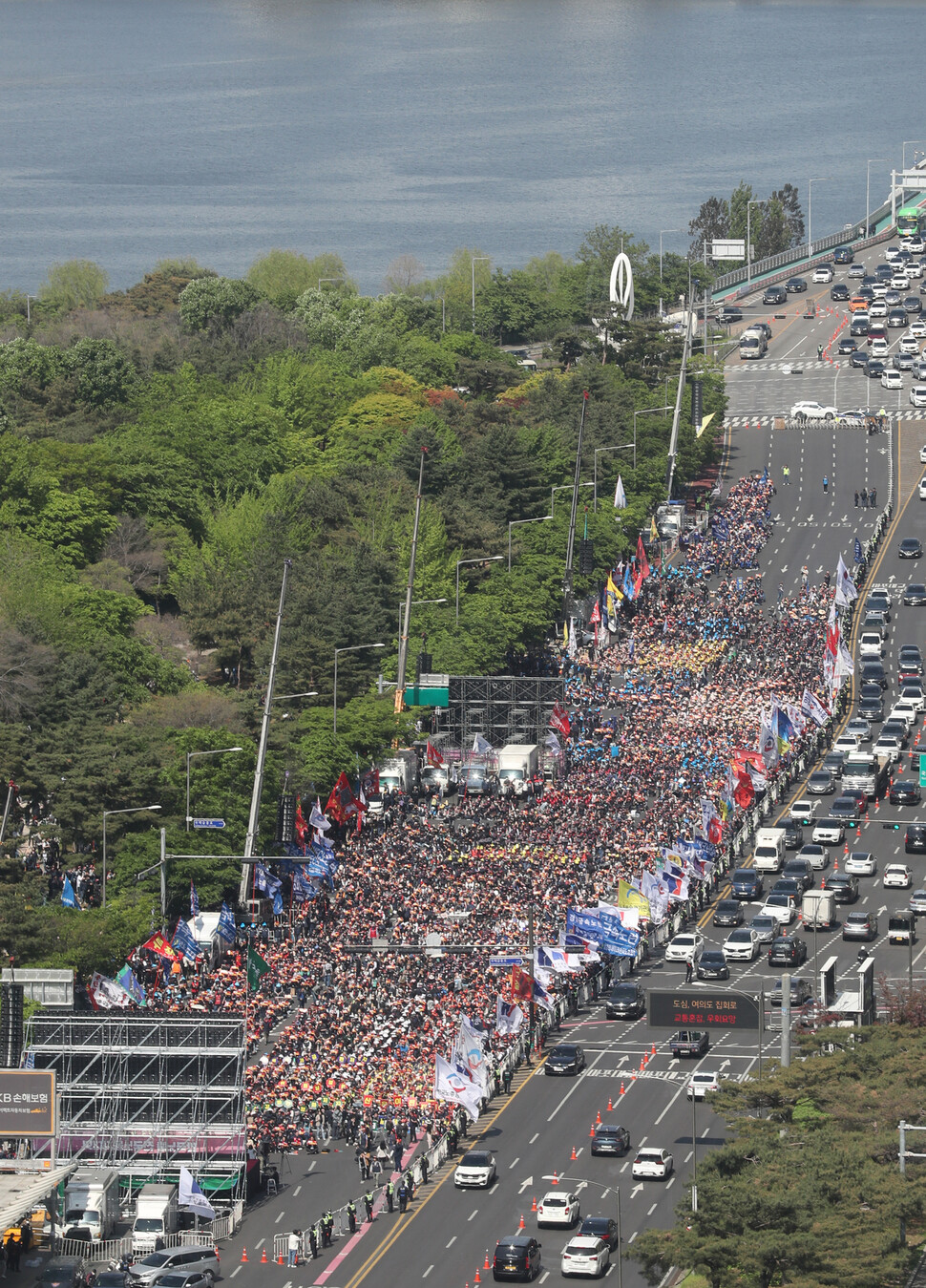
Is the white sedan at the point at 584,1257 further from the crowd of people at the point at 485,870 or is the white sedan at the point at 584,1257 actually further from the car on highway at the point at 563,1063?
the car on highway at the point at 563,1063

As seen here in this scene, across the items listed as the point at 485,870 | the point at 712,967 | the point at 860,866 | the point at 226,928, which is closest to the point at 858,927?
the point at 860,866

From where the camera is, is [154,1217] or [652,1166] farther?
[652,1166]

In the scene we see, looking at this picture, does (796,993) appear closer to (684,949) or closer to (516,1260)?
(684,949)

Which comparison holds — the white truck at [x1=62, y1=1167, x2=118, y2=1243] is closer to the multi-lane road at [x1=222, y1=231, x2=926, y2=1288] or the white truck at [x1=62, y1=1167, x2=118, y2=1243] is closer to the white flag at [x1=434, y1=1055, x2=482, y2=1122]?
the multi-lane road at [x1=222, y1=231, x2=926, y2=1288]

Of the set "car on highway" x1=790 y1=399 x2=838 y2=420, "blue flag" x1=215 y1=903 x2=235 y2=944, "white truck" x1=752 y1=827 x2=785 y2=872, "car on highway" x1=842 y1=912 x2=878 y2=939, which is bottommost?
"car on highway" x1=842 y1=912 x2=878 y2=939

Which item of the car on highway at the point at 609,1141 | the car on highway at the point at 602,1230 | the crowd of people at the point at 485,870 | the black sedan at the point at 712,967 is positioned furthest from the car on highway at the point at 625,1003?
the car on highway at the point at 602,1230

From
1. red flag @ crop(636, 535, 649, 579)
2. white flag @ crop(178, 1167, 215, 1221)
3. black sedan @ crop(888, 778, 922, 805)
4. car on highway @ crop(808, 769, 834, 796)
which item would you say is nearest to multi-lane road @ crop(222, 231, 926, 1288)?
black sedan @ crop(888, 778, 922, 805)
